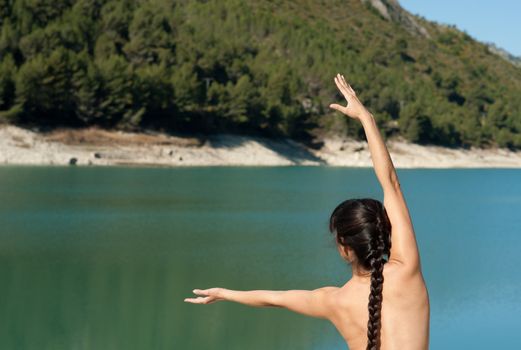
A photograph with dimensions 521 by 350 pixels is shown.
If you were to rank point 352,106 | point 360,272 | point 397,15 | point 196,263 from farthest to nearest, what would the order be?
point 397,15
point 196,263
point 352,106
point 360,272

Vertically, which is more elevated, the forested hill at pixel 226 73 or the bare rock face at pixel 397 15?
the bare rock face at pixel 397 15

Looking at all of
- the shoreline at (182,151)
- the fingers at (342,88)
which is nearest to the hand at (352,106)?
the fingers at (342,88)

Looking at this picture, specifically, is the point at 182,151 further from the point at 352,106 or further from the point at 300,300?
the point at 300,300

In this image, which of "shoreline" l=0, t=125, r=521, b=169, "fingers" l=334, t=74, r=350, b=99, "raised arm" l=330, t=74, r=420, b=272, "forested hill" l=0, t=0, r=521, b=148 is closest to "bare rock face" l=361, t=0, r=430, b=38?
"forested hill" l=0, t=0, r=521, b=148

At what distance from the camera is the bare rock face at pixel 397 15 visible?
120463mm

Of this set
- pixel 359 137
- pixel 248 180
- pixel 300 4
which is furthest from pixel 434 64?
pixel 248 180

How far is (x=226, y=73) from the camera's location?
63.6 m

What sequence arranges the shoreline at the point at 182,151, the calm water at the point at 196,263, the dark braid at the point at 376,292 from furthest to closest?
the shoreline at the point at 182,151 < the calm water at the point at 196,263 < the dark braid at the point at 376,292

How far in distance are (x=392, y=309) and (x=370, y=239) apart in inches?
8.4

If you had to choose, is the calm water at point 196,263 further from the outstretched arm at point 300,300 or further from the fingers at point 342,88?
the fingers at point 342,88

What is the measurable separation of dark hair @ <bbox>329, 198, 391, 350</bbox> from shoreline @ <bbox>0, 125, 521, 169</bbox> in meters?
38.9

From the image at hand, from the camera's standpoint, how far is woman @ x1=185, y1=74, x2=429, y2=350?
7.06ft

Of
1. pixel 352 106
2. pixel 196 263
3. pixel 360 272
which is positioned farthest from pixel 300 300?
pixel 196 263

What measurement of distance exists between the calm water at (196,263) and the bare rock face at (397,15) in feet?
310
